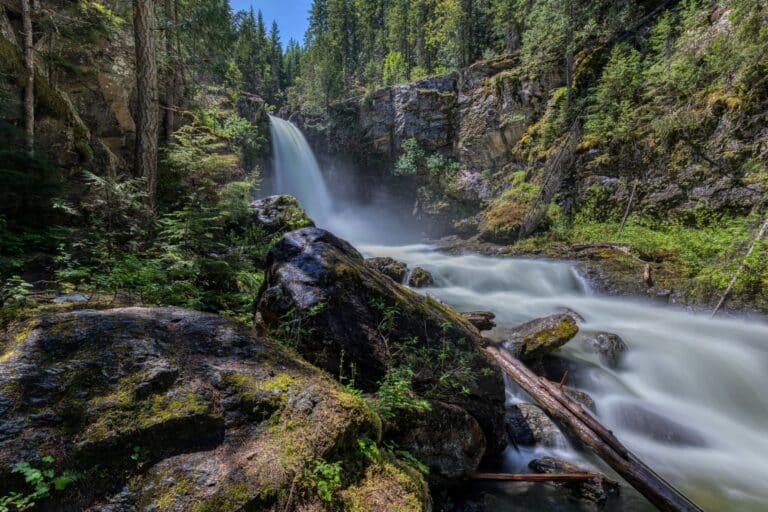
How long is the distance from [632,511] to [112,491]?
459cm

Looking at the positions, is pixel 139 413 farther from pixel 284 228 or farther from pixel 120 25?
pixel 120 25

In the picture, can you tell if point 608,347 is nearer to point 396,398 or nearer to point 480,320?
point 480,320

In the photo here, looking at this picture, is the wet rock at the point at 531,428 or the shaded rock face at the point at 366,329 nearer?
the shaded rock face at the point at 366,329

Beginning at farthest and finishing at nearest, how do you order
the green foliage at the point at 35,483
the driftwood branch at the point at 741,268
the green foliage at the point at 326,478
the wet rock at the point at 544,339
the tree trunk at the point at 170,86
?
the tree trunk at the point at 170,86 < the driftwood branch at the point at 741,268 < the wet rock at the point at 544,339 < the green foliage at the point at 326,478 < the green foliage at the point at 35,483

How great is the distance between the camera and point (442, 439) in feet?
9.68

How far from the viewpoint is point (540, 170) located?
1509 centimetres

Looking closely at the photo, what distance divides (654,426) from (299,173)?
86.4 ft

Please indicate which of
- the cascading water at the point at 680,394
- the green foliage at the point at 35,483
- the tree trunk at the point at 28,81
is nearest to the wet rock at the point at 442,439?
the cascading water at the point at 680,394

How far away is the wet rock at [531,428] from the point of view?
4125 mm

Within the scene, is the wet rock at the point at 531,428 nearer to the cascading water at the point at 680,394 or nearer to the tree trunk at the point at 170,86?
the cascading water at the point at 680,394

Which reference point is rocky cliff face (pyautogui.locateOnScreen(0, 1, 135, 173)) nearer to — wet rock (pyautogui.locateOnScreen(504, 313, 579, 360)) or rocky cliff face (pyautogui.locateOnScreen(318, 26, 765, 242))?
wet rock (pyautogui.locateOnScreen(504, 313, 579, 360))

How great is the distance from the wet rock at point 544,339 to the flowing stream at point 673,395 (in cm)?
69

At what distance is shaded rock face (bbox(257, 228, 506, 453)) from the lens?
3.06 m

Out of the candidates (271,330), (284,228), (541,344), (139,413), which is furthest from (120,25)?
(541,344)
